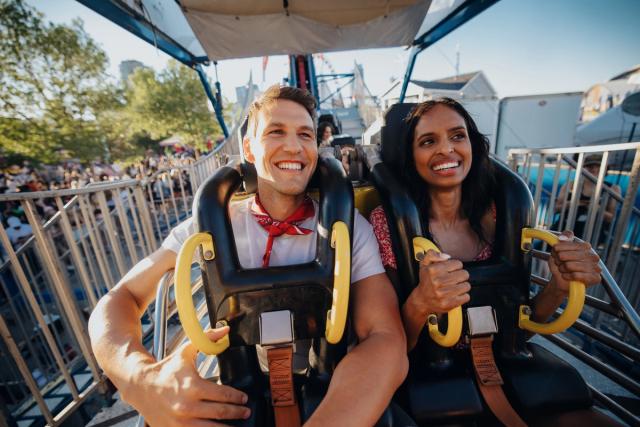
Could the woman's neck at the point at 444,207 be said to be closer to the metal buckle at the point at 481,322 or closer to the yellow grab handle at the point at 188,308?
the metal buckle at the point at 481,322

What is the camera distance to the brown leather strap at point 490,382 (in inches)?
45.3

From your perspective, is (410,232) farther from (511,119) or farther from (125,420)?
(511,119)

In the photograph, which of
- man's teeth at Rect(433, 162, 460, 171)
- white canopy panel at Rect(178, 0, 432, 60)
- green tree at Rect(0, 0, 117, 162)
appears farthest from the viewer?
green tree at Rect(0, 0, 117, 162)

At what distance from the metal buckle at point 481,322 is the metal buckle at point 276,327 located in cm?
83

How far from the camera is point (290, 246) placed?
133 cm

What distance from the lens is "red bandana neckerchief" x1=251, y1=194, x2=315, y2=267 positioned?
4.21ft

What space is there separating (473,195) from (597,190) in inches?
67.3

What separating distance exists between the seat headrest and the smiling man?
46cm

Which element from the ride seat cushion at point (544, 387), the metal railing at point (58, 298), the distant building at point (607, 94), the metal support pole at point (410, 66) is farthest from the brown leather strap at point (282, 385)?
the distant building at point (607, 94)

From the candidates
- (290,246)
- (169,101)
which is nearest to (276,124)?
(290,246)

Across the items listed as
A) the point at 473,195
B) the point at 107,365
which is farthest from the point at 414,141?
the point at 107,365

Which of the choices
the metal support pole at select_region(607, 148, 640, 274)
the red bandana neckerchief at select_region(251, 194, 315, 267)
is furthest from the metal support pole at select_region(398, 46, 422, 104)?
the red bandana neckerchief at select_region(251, 194, 315, 267)

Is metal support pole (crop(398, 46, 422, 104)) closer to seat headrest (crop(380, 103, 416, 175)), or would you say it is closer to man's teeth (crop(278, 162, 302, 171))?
seat headrest (crop(380, 103, 416, 175))

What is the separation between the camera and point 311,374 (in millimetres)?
1228
